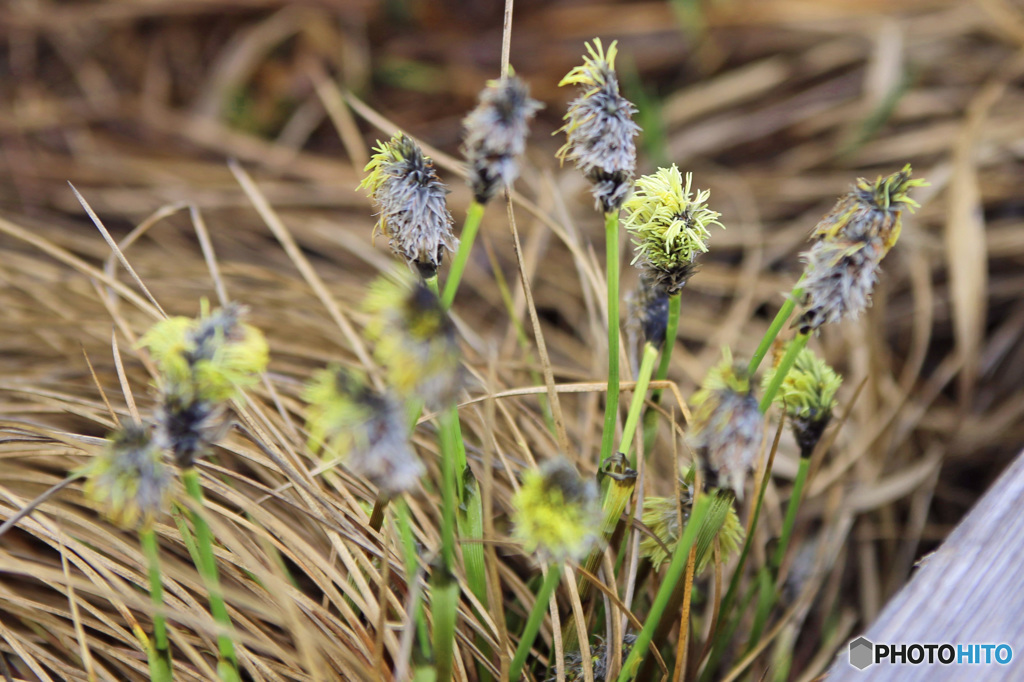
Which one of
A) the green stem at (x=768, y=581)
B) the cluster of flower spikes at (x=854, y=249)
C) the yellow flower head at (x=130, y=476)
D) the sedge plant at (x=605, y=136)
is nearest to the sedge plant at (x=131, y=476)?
the yellow flower head at (x=130, y=476)

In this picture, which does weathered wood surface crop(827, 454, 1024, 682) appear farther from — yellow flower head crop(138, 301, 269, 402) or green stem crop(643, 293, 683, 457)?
yellow flower head crop(138, 301, 269, 402)

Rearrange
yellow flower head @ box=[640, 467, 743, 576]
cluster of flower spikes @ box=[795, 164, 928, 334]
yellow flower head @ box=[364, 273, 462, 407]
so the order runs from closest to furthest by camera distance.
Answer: yellow flower head @ box=[364, 273, 462, 407] → cluster of flower spikes @ box=[795, 164, 928, 334] → yellow flower head @ box=[640, 467, 743, 576]

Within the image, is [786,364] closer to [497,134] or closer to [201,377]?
[497,134]

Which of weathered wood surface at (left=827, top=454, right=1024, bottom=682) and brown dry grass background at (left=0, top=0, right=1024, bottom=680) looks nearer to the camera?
weathered wood surface at (left=827, top=454, right=1024, bottom=682)

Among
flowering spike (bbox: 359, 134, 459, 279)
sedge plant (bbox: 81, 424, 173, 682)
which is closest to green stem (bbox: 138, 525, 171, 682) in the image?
sedge plant (bbox: 81, 424, 173, 682)

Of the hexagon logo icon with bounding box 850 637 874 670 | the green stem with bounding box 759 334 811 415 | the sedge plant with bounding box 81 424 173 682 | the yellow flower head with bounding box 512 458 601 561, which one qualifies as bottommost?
the hexagon logo icon with bounding box 850 637 874 670

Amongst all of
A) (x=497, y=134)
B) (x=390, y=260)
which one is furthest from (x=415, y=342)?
(x=390, y=260)

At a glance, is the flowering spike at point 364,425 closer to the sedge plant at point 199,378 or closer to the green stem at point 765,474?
the sedge plant at point 199,378
